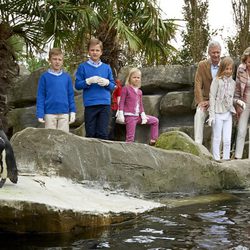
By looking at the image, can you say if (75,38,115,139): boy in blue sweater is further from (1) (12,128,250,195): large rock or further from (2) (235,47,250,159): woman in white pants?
(2) (235,47,250,159): woman in white pants

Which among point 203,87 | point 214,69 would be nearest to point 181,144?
point 203,87

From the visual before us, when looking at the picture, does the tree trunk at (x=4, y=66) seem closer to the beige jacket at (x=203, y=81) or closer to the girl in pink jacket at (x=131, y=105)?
the girl in pink jacket at (x=131, y=105)

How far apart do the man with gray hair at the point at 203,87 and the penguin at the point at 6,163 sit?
370 centimetres

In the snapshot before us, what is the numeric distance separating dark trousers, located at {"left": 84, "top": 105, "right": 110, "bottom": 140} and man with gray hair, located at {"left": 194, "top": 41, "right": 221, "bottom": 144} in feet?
4.73

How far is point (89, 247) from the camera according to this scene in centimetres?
317

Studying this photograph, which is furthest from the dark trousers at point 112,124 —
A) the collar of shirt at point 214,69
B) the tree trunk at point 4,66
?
the collar of shirt at point 214,69

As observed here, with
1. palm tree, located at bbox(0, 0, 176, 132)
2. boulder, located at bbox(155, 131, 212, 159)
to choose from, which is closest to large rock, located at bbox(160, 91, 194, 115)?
palm tree, located at bbox(0, 0, 176, 132)

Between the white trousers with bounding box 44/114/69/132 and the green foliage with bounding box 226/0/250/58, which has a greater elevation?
the green foliage with bounding box 226/0/250/58

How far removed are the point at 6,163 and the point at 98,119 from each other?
101 inches

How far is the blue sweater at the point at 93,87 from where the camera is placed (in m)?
6.05

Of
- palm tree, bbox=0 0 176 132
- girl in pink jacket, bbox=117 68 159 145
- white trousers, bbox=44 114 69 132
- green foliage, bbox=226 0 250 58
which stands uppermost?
green foliage, bbox=226 0 250 58

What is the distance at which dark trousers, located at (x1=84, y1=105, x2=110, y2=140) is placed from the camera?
6062 mm

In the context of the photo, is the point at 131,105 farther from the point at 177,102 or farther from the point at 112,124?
the point at 177,102

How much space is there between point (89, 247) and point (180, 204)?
5.46 feet
